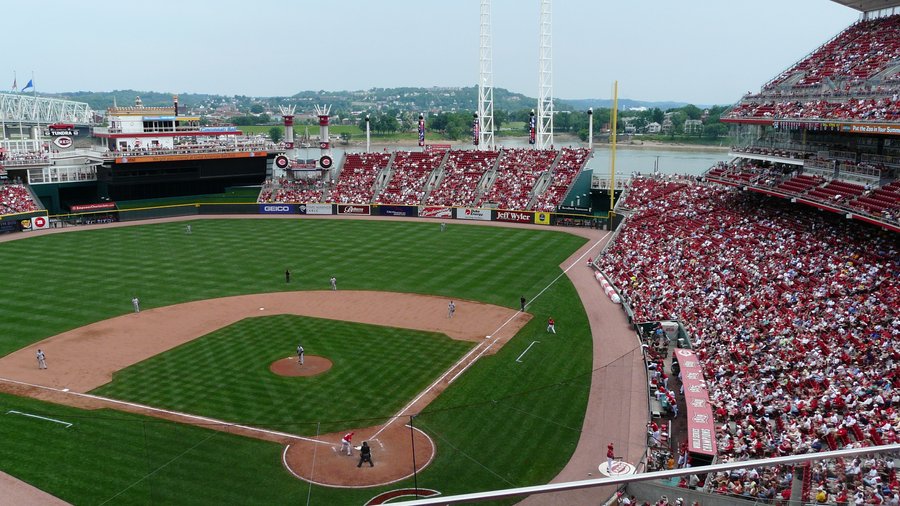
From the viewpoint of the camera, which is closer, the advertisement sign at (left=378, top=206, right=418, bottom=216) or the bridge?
the advertisement sign at (left=378, top=206, right=418, bottom=216)

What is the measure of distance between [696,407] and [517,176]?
170ft

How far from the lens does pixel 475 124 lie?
3295 inches

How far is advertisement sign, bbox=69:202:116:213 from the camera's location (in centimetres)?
6606

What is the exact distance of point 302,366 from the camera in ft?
95.2

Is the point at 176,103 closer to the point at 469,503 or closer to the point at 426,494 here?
the point at 426,494

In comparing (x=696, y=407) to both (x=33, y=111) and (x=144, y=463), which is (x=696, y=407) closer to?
(x=144, y=463)

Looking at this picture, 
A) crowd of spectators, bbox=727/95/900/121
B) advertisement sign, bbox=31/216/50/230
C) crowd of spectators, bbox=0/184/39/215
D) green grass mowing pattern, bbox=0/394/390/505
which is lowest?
green grass mowing pattern, bbox=0/394/390/505

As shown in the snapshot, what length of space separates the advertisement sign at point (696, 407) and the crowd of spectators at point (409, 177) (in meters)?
47.9

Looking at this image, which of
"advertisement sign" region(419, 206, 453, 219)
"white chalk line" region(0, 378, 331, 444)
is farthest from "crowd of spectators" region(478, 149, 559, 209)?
"white chalk line" region(0, 378, 331, 444)

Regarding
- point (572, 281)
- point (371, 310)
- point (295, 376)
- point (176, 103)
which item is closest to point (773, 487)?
point (295, 376)

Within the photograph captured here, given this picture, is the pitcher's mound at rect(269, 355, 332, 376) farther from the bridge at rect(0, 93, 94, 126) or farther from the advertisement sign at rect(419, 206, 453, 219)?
the bridge at rect(0, 93, 94, 126)

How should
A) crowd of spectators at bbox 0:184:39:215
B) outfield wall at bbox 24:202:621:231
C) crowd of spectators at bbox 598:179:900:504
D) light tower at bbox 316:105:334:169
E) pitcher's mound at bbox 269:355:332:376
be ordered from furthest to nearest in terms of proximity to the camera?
light tower at bbox 316:105:334:169, outfield wall at bbox 24:202:621:231, crowd of spectators at bbox 0:184:39:215, pitcher's mound at bbox 269:355:332:376, crowd of spectators at bbox 598:179:900:504

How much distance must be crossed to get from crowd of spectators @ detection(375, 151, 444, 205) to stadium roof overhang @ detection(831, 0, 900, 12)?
132ft

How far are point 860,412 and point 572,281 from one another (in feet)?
81.6
